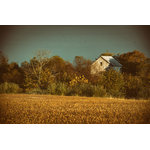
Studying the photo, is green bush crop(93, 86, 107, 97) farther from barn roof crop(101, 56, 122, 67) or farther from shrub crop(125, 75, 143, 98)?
barn roof crop(101, 56, 122, 67)

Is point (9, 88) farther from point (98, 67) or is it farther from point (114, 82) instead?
point (114, 82)

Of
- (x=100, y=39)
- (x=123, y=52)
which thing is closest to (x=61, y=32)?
(x=100, y=39)

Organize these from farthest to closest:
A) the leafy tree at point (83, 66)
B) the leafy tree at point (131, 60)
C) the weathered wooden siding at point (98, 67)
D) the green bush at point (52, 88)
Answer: the green bush at point (52, 88) < the weathered wooden siding at point (98, 67) < the leafy tree at point (83, 66) < the leafy tree at point (131, 60)

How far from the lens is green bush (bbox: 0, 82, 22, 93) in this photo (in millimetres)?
7576

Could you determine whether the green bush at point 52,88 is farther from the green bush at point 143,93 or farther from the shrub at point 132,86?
the green bush at point 143,93

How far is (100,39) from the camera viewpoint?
20.6 ft

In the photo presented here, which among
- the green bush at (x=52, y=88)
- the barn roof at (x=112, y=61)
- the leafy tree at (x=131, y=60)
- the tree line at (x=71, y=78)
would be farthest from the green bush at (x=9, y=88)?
the leafy tree at (x=131, y=60)

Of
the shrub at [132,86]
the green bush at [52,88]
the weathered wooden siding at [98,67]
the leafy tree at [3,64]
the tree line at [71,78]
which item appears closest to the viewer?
the leafy tree at [3,64]

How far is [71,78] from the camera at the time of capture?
796 centimetres

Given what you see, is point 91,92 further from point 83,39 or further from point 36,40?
point 36,40

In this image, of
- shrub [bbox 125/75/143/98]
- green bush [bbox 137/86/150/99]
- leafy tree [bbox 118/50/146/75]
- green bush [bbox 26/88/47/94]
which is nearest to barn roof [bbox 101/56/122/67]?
leafy tree [bbox 118/50/146/75]

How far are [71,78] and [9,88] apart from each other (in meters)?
2.91

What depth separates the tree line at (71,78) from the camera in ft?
23.7
